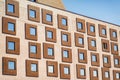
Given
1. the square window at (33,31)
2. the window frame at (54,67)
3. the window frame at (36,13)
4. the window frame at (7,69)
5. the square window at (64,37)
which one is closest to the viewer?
the window frame at (7,69)

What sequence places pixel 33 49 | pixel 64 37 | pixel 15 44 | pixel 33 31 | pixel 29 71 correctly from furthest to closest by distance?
pixel 64 37
pixel 33 31
pixel 33 49
pixel 29 71
pixel 15 44

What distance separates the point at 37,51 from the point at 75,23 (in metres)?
10.6

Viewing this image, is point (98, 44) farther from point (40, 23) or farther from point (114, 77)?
point (40, 23)

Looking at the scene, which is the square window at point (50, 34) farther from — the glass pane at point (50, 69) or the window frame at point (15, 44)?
the window frame at point (15, 44)

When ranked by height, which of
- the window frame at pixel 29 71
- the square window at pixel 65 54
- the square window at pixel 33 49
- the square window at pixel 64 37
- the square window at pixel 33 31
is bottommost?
the window frame at pixel 29 71

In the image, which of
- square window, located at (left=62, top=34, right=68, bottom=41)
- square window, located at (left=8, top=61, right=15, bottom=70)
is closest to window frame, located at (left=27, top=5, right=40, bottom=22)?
square window, located at (left=62, top=34, right=68, bottom=41)

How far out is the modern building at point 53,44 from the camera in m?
47.8

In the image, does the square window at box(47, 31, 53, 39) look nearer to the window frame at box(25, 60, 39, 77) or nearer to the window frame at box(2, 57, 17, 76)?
the window frame at box(25, 60, 39, 77)

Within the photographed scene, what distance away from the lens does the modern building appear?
47.8 m

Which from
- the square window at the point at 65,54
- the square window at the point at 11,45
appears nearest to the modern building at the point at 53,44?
the square window at the point at 11,45

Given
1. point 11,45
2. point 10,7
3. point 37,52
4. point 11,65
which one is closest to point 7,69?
point 11,65

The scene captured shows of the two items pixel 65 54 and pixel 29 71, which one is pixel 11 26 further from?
pixel 65 54

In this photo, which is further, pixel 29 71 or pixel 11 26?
pixel 29 71

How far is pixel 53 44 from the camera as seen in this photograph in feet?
174
